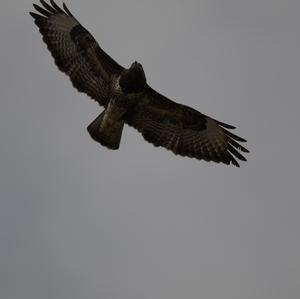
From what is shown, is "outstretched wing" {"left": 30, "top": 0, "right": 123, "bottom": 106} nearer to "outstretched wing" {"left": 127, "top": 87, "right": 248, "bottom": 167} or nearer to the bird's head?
the bird's head

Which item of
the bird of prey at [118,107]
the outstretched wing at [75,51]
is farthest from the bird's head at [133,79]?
the outstretched wing at [75,51]

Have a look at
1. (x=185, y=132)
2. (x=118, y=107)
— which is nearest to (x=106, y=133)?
(x=118, y=107)

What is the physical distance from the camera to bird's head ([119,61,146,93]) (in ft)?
33.9

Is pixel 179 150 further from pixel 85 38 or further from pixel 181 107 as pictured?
pixel 85 38

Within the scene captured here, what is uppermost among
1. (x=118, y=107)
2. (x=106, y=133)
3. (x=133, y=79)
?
(x=133, y=79)

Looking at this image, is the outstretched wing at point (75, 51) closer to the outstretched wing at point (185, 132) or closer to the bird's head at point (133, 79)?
the bird's head at point (133, 79)

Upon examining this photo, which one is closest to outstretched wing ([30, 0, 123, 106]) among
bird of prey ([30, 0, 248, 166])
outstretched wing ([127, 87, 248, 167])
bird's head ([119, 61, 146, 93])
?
bird of prey ([30, 0, 248, 166])

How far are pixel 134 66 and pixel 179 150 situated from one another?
5.93 ft

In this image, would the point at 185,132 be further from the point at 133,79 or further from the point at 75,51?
the point at 75,51

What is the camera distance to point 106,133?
10773 millimetres

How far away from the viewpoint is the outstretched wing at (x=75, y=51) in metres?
11.1

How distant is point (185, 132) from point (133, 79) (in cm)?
156

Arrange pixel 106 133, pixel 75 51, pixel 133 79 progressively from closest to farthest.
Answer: pixel 133 79 → pixel 106 133 → pixel 75 51

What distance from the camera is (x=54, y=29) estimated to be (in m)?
11.4
